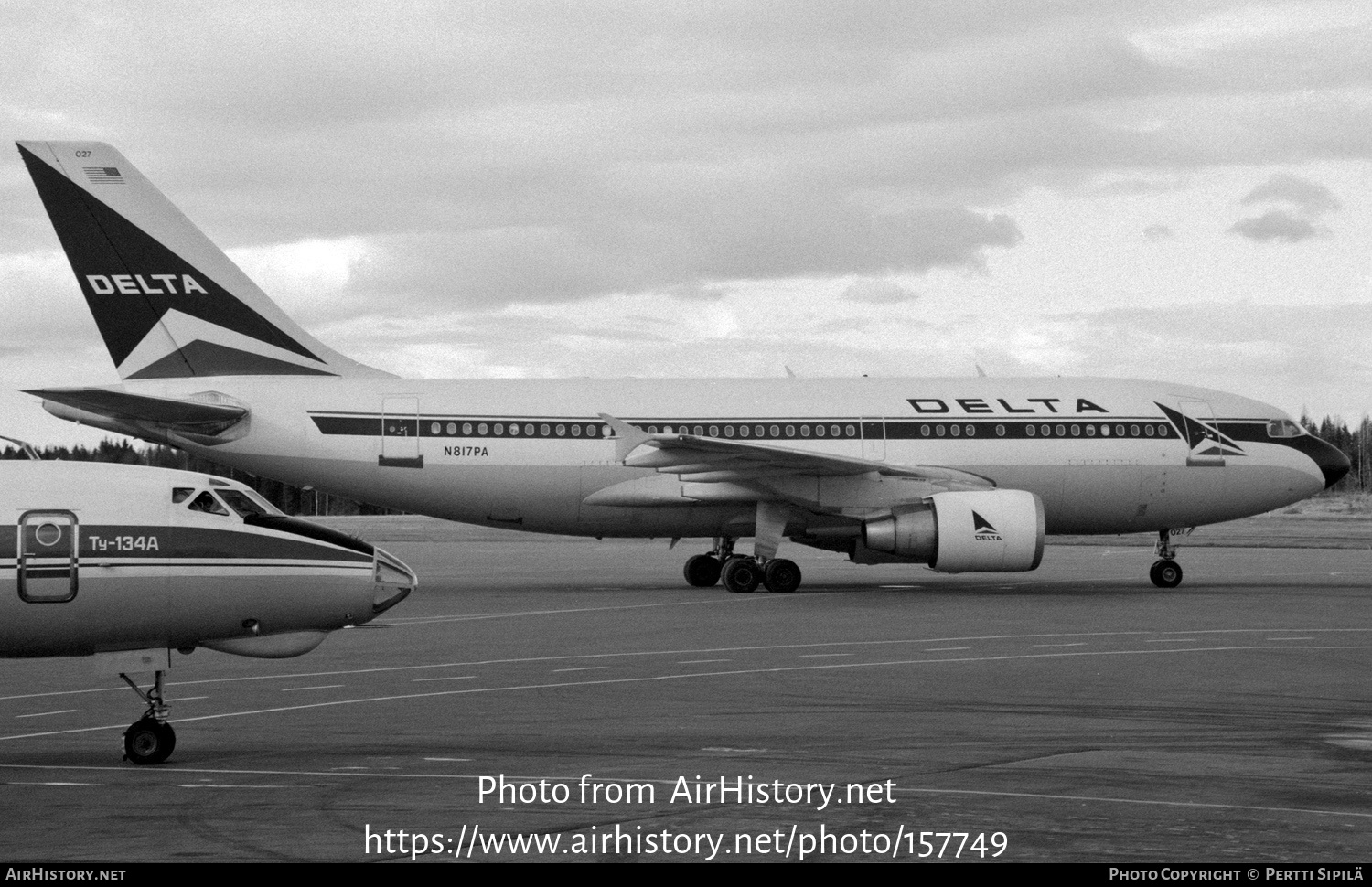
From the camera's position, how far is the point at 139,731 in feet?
41.8

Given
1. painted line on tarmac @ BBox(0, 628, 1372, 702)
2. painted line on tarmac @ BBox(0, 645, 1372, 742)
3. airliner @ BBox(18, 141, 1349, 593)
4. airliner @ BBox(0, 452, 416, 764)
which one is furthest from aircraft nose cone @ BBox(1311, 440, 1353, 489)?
airliner @ BBox(0, 452, 416, 764)

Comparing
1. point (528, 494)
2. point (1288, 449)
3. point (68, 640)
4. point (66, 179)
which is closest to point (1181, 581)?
point (1288, 449)

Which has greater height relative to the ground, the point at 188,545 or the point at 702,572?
the point at 188,545

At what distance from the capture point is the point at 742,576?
3206 centimetres

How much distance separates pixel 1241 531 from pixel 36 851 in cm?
6796

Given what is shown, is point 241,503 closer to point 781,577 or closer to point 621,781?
point 621,781

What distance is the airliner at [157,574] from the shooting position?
42.1 ft

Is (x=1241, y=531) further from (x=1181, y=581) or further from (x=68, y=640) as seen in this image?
(x=68, y=640)

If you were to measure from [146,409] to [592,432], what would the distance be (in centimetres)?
874

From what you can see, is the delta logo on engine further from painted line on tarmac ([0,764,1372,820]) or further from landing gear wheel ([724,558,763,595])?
painted line on tarmac ([0,764,1372,820])

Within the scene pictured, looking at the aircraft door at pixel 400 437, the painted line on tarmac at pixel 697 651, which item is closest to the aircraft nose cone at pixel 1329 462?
the painted line on tarmac at pixel 697 651

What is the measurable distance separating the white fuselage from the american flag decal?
412 centimetres

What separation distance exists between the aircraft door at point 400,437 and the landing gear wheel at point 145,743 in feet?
64.0

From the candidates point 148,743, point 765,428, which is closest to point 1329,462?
point 765,428
